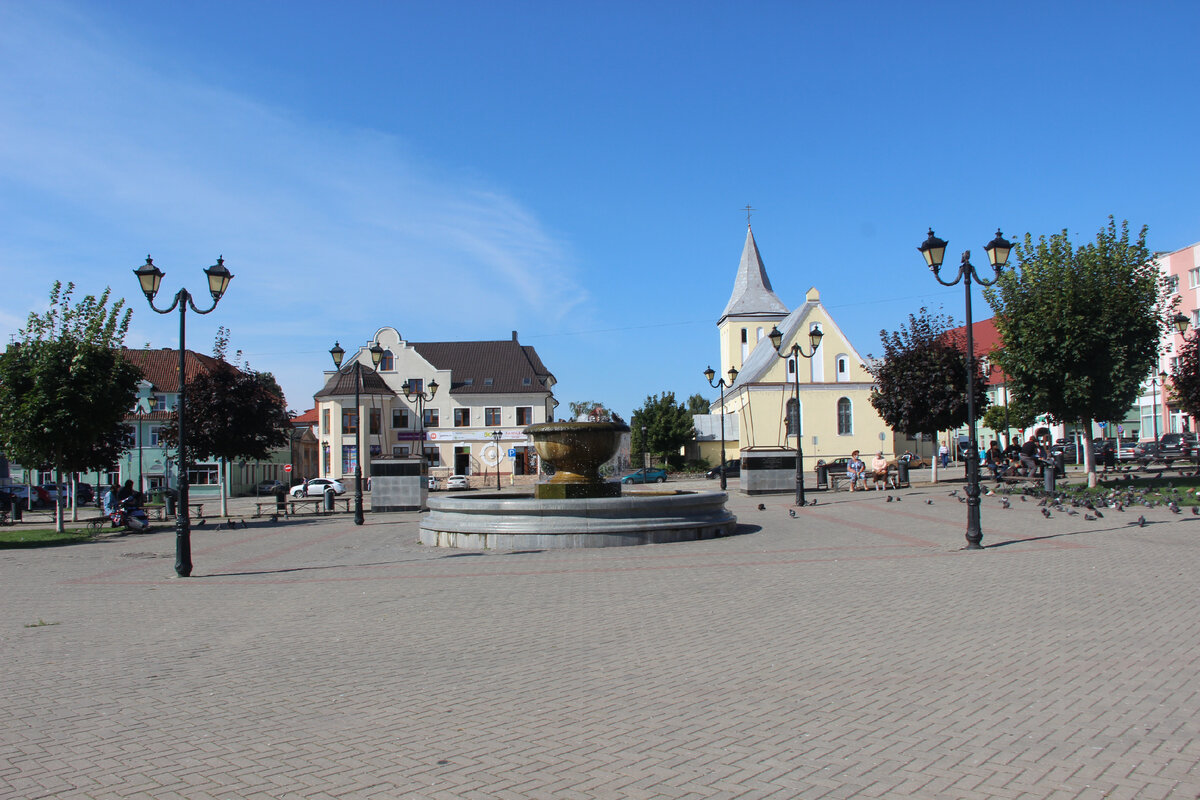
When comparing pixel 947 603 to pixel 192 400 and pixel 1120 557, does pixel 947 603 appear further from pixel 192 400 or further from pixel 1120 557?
pixel 192 400

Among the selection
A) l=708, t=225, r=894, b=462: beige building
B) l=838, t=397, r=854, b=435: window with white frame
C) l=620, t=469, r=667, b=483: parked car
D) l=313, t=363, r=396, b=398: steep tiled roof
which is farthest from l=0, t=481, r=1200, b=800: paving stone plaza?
l=313, t=363, r=396, b=398: steep tiled roof

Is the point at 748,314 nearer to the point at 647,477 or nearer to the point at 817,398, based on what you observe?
the point at 817,398

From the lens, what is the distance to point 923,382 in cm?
3538

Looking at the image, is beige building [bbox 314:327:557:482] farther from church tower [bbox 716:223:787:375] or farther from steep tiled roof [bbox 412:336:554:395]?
church tower [bbox 716:223:787:375]

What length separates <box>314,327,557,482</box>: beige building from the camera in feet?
208

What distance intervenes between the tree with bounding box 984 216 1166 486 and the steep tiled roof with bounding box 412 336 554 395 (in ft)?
152

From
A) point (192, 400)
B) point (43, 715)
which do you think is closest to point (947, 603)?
point (43, 715)

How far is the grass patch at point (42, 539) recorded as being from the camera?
20344 mm

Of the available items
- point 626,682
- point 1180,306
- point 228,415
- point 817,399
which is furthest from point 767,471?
point 1180,306

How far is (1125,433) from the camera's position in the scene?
2286 inches

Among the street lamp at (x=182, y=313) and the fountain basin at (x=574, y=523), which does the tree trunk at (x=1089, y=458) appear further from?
the street lamp at (x=182, y=313)

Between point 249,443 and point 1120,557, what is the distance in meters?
27.7

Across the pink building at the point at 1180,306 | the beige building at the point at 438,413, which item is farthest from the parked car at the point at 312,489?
the pink building at the point at 1180,306

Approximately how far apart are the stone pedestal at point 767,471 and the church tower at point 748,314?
4824 cm
